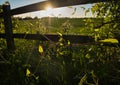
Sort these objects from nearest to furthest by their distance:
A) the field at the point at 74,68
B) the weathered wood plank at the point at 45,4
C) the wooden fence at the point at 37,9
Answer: the field at the point at 74,68 < the weathered wood plank at the point at 45,4 < the wooden fence at the point at 37,9

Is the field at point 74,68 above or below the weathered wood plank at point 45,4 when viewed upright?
below

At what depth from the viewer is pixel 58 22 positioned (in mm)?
5605

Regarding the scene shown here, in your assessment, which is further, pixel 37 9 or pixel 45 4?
pixel 37 9

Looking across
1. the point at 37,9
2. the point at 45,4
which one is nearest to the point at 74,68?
the point at 45,4

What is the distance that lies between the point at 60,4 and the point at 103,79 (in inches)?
53.4

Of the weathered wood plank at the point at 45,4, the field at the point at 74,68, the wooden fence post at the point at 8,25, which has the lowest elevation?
the field at the point at 74,68

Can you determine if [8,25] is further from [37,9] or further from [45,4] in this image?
[45,4]

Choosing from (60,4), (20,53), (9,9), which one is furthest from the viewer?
(9,9)

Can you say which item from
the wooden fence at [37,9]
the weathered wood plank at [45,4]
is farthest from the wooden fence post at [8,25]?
the weathered wood plank at [45,4]

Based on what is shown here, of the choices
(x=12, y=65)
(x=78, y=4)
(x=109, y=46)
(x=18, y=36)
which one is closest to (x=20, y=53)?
(x=18, y=36)

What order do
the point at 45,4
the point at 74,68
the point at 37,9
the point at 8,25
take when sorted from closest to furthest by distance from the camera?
the point at 74,68 → the point at 45,4 → the point at 37,9 → the point at 8,25

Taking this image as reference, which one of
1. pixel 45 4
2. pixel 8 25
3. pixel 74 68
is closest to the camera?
pixel 74 68

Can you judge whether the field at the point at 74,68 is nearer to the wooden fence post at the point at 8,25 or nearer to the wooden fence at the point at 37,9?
Result: the wooden fence at the point at 37,9

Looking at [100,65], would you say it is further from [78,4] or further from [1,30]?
[1,30]
